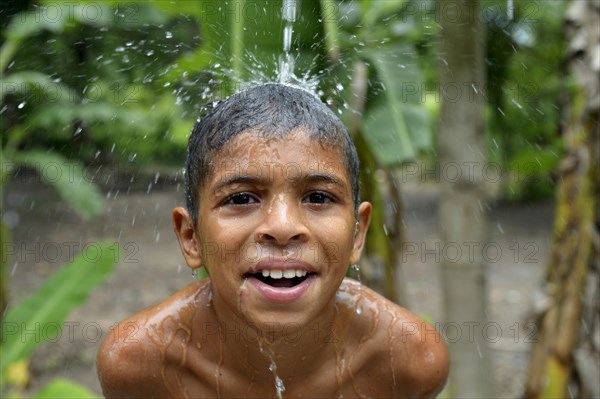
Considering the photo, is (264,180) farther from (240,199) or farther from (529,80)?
(529,80)

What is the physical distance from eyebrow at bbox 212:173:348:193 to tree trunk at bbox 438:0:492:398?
56.1 inches

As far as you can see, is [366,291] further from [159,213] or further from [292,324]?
[159,213]

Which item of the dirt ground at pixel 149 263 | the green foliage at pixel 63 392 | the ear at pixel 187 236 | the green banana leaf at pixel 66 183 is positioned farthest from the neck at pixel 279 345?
the green banana leaf at pixel 66 183

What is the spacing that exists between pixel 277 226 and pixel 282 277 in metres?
0.11

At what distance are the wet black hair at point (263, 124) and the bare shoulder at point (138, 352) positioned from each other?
283 millimetres

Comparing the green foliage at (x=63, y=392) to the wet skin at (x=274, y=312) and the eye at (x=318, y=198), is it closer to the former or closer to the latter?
the wet skin at (x=274, y=312)

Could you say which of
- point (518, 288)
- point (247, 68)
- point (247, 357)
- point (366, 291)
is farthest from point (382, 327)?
point (518, 288)

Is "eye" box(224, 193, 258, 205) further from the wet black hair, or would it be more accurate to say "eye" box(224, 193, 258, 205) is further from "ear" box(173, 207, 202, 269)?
"ear" box(173, 207, 202, 269)

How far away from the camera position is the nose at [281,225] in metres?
1.25

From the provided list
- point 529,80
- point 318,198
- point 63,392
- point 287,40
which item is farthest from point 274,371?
point 529,80

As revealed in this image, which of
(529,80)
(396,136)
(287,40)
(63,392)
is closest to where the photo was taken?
(287,40)

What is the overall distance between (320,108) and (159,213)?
1175cm

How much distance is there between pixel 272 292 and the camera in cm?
129

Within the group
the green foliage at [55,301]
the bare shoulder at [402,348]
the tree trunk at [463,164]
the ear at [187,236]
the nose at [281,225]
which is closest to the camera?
the nose at [281,225]
